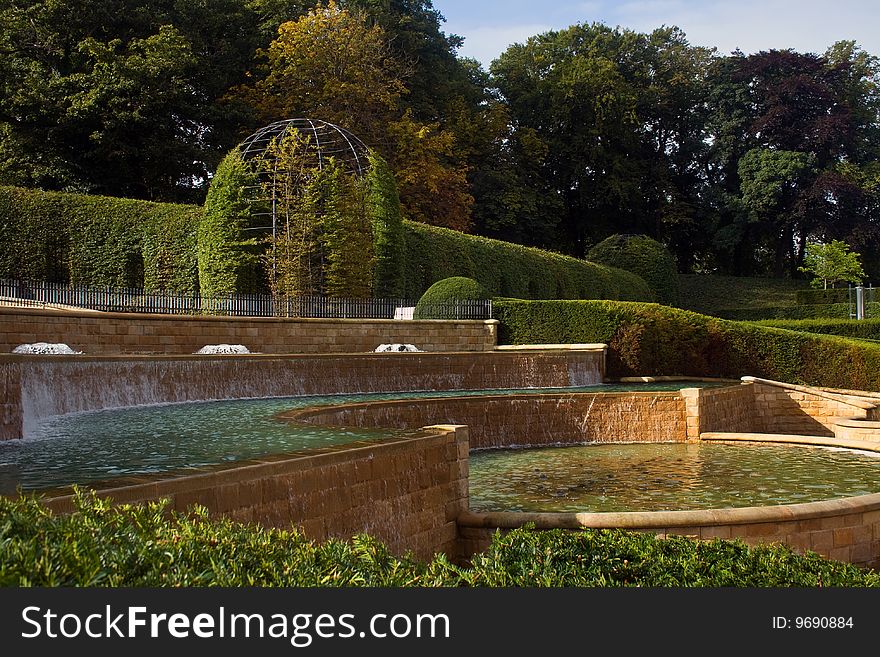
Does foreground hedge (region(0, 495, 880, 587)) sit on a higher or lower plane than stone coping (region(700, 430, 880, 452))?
higher

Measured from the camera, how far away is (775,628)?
120 inches

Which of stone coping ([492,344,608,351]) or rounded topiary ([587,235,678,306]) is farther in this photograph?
rounded topiary ([587,235,678,306])

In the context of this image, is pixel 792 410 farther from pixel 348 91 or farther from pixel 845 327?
pixel 348 91

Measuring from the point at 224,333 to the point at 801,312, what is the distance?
105 feet

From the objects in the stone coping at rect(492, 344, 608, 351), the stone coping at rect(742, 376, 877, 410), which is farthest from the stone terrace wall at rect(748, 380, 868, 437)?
the stone coping at rect(492, 344, 608, 351)

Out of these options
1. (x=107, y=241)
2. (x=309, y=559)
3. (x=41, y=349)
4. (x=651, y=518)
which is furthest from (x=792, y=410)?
A: (x=107, y=241)

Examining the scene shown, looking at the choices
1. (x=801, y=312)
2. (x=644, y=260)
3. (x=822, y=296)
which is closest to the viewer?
(x=801, y=312)

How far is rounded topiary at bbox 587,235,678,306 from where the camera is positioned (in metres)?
41.3

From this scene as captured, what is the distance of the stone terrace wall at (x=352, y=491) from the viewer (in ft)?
17.2

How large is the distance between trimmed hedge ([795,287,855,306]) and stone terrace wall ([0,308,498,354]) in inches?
1026

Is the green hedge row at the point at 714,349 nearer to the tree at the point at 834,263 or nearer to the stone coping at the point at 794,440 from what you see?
the stone coping at the point at 794,440

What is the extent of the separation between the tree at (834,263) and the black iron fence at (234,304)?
29198 mm

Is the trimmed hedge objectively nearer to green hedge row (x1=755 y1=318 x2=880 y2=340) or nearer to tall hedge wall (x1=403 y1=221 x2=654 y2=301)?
tall hedge wall (x1=403 y1=221 x2=654 y2=301)

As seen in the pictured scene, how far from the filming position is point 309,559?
3506mm
